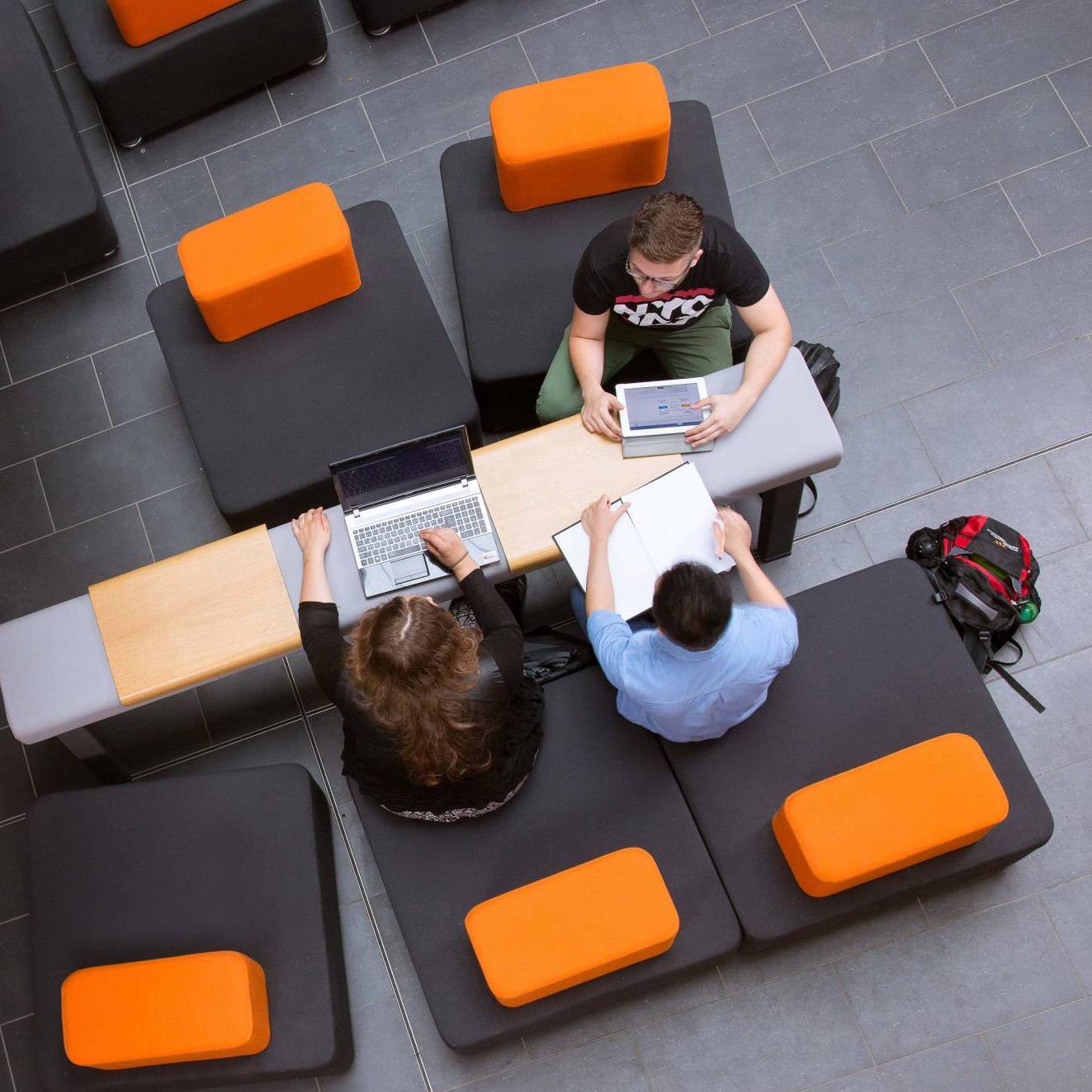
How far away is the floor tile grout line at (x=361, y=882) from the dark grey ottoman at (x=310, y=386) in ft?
2.18

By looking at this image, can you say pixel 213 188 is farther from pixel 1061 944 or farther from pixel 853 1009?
pixel 1061 944

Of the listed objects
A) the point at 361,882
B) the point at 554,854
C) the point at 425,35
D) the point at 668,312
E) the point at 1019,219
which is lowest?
the point at 361,882

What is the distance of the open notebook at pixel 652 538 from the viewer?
283 cm

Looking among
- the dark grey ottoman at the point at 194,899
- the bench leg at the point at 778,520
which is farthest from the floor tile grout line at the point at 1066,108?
the dark grey ottoman at the point at 194,899

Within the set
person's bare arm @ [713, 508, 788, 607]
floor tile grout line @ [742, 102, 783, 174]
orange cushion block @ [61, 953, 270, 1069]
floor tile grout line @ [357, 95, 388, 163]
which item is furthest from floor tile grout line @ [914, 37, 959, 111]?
orange cushion block @ [61, 953, 270, 1069]

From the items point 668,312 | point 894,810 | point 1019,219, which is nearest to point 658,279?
point 668,312

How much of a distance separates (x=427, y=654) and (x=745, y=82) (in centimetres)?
295

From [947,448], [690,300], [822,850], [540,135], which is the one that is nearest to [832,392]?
[947,448]

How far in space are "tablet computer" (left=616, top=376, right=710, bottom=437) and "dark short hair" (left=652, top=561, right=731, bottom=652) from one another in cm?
67

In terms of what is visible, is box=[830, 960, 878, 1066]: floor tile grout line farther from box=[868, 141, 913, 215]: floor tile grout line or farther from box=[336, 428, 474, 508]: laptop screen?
box=[868, 141, 913, 215]: floor tile grout line

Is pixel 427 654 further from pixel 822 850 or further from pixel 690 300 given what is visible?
pixel 690 300

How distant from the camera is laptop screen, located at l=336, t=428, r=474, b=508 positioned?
2.84 metres

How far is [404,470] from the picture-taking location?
290 centimetres

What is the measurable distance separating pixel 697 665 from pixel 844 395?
1688mm
